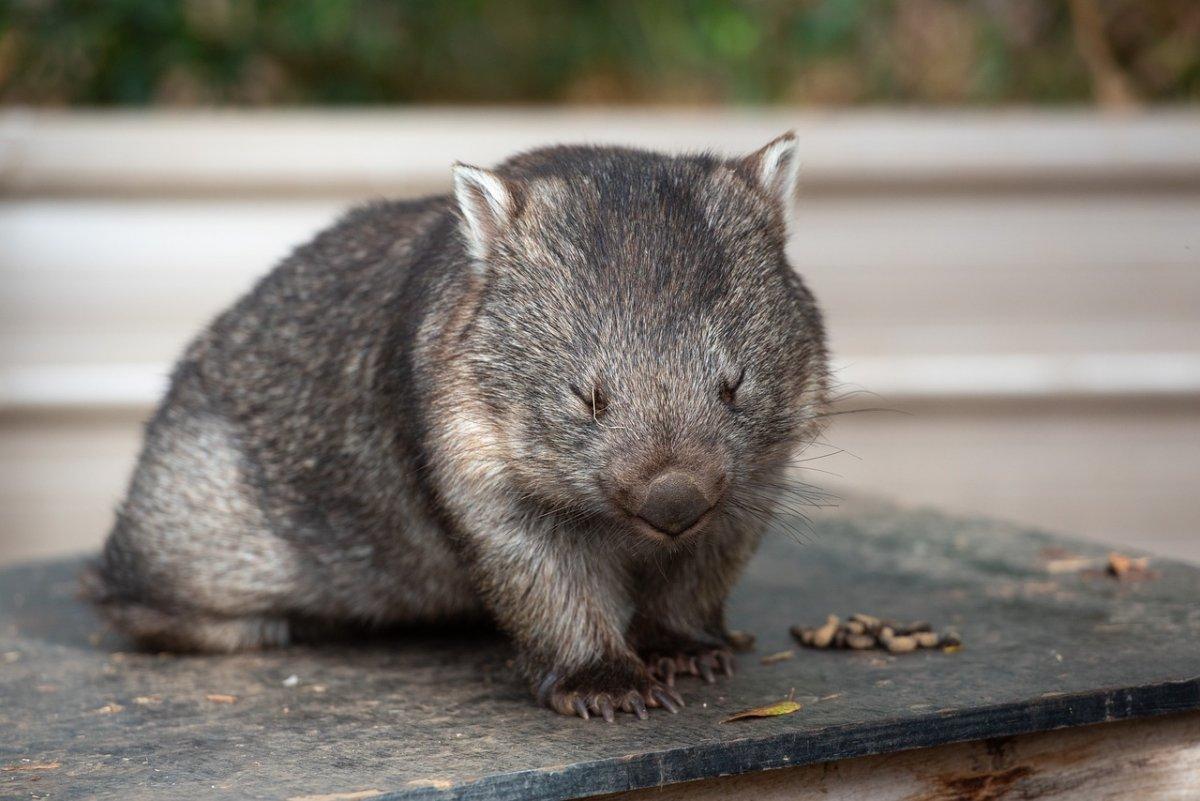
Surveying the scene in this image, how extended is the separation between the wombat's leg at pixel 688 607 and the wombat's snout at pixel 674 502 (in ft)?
1.49

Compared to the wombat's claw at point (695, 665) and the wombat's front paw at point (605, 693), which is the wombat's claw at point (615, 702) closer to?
the wombat's front paw at point (605, 693)

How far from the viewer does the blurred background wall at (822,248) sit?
A: 5316 mm

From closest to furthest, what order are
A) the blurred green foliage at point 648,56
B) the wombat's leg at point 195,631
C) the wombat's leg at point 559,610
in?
the wombat's leg at point 559,610 → the wombat's leg at point 195,631 → the blurred green foliage at point 648,56

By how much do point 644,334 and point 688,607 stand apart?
628 mm

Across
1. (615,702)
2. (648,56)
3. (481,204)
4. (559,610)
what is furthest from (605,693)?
(648,56)

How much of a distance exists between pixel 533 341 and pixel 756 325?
0.36 metres

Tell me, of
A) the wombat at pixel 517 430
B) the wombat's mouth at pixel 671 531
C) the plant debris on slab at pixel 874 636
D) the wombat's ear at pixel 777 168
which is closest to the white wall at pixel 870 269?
the wombat at pixel 517 430

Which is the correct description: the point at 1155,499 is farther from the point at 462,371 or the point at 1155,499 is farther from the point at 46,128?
the point at 46,128

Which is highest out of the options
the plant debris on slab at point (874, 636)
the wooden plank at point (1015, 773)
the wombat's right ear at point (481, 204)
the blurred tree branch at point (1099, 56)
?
the blurred tree branch at point (1099, 56)

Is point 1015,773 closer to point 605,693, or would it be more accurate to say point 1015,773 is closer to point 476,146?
point 605,693

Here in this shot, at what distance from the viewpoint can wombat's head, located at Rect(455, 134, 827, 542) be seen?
90.0 inches

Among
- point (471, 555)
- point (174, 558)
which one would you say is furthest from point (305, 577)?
point (471, 555)

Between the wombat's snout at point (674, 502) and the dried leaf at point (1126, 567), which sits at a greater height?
the wombat's snout at point (674, 502)

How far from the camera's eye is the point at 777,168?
2.74 m
